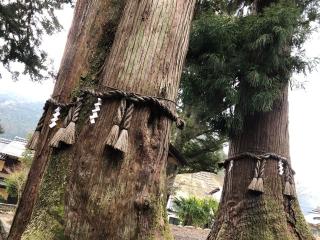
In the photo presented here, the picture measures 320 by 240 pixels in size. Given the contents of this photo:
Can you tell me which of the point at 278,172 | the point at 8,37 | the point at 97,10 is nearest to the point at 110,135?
the point at 97,10

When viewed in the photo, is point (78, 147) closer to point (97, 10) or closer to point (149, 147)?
point (149, 147)

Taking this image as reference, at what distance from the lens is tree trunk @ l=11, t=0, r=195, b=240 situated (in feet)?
7.64

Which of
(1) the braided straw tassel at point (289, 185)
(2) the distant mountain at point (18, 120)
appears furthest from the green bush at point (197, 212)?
(2) the distant mountain at point (18, 120)

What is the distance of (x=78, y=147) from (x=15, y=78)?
8753 millimetres

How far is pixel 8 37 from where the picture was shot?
32.0 feet

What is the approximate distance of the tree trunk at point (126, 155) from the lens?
233cm

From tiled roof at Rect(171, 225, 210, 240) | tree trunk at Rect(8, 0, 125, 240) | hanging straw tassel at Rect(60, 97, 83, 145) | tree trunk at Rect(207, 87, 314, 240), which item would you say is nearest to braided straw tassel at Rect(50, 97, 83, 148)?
hanging straw tassel at Rect(60, 97, 83, 145)

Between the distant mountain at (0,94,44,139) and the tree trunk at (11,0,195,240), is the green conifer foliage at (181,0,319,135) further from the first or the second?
the distant mountain at (0,94,44,139)

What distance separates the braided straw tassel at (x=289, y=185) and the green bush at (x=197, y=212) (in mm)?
13447

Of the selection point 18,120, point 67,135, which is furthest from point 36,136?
point 18,120

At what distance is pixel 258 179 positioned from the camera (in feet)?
15.0

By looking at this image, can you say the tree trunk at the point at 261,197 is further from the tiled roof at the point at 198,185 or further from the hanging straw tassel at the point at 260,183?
the tiled roof at the point at 198,185

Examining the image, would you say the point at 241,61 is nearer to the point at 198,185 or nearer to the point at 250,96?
the point at 250,96

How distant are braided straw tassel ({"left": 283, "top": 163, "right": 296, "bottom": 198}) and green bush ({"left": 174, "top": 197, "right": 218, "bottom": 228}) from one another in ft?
44.1
